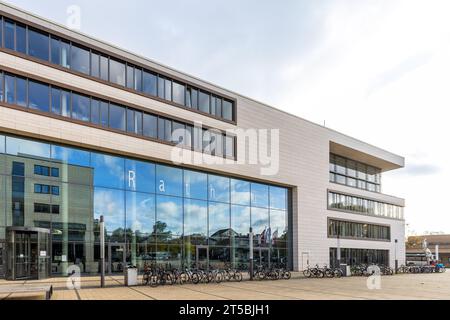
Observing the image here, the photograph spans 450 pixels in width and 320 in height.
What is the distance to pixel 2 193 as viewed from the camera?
74.6 ft

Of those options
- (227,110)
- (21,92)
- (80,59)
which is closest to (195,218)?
(227,110)

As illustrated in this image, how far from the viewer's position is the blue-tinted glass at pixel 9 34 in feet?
73.7

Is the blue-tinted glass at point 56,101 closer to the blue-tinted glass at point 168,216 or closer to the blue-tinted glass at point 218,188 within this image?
the blue-tinted glass at point 168,216

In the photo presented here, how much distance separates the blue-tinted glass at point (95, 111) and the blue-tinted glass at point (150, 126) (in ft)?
11.0

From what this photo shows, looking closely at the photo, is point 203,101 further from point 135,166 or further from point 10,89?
point 10,89

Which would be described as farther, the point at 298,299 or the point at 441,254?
the point at 441,254

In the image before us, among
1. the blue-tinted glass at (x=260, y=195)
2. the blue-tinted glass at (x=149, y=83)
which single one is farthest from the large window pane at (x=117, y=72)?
the blue-tinted glass at (x=260, y=195)

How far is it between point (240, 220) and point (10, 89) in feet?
63.2

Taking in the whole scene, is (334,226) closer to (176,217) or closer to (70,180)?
(176,217)

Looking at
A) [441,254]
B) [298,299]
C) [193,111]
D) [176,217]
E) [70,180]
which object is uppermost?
[193,111]

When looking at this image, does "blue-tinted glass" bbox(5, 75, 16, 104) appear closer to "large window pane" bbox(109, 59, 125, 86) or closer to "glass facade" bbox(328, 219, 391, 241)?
"large window pane" bbox(109, 59, 125, 86)

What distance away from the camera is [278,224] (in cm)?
3850

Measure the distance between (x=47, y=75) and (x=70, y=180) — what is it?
595 cm
